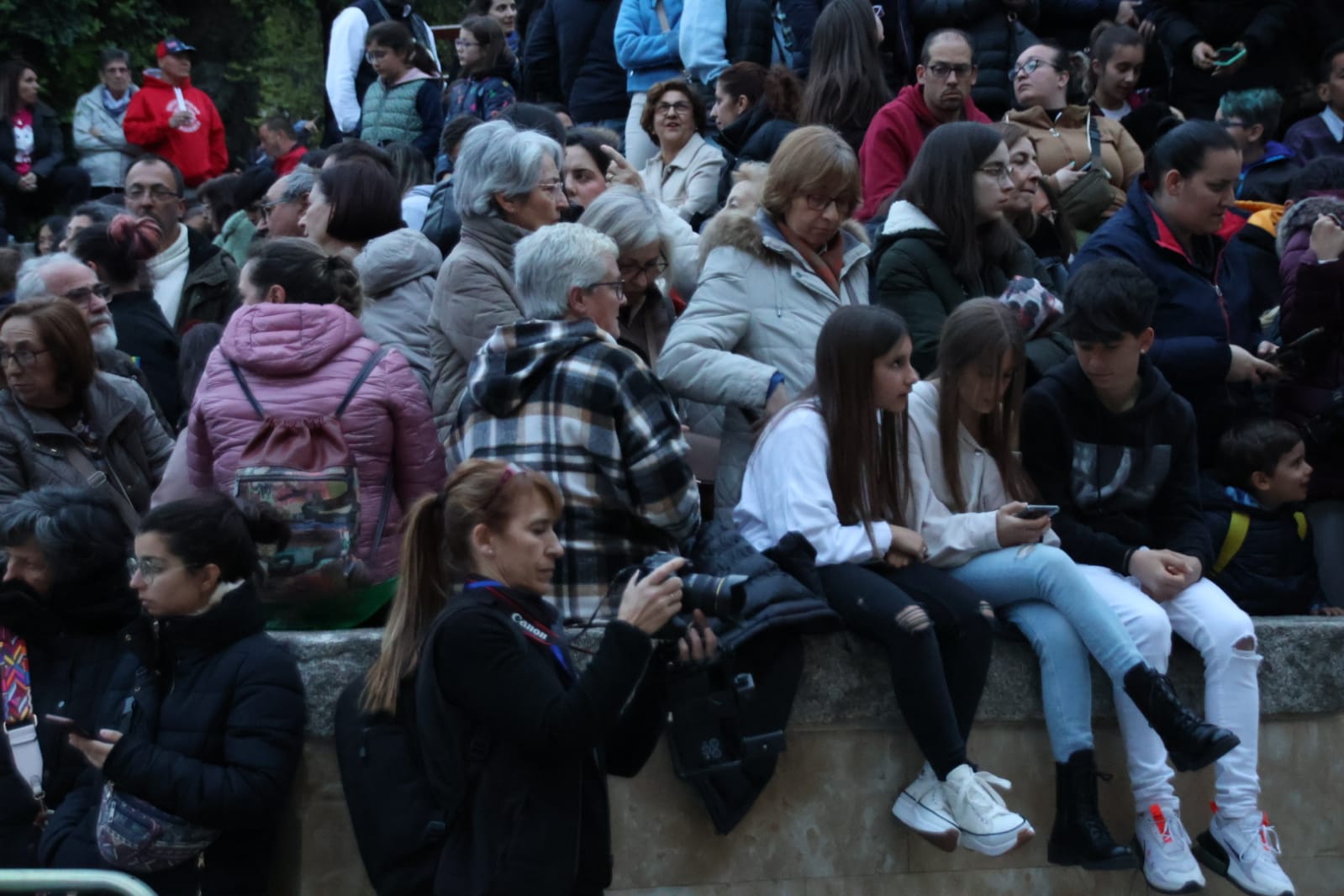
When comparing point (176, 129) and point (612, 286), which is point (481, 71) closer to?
point (176, 129)

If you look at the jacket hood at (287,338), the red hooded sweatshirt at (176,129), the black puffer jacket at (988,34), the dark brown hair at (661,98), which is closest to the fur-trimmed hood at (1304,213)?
the black puffer jacket at (988,34)

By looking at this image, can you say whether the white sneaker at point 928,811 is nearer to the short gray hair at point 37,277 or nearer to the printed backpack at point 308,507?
the printed backpack at point 308,507

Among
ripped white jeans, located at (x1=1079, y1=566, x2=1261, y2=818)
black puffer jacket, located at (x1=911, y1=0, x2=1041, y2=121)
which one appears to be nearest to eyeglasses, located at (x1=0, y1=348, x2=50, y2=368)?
ripped white jeans, located at (x1=1079, y1=566, x2=1261, y2=818)

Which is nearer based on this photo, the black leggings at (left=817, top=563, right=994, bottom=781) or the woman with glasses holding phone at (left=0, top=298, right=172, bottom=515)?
the black leggings at (left=817, top=563, right=994, bottom=781)

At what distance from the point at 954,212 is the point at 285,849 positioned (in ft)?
9.76

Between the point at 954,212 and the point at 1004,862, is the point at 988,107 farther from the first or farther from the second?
the point at 1004,862

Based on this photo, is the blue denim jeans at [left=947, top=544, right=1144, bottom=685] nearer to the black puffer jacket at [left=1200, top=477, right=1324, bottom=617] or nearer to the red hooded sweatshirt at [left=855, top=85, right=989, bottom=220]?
the black puffer jacket at [left=1200, top=477, right=1324, bottom=617]

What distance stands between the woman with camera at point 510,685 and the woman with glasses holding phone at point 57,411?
1.72m

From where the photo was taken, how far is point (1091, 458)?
509cm

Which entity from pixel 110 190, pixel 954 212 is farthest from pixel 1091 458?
pixel 110 190

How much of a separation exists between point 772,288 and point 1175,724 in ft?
6.03

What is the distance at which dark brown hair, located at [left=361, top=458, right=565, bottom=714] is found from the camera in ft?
12.4

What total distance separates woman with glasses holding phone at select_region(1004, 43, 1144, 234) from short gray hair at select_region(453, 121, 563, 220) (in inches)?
113

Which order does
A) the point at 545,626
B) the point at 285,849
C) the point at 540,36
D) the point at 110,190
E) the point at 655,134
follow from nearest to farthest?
the point at 545,626
the point at 285,849
the point at 655,134
the point at 540,36
the point at 110,190
